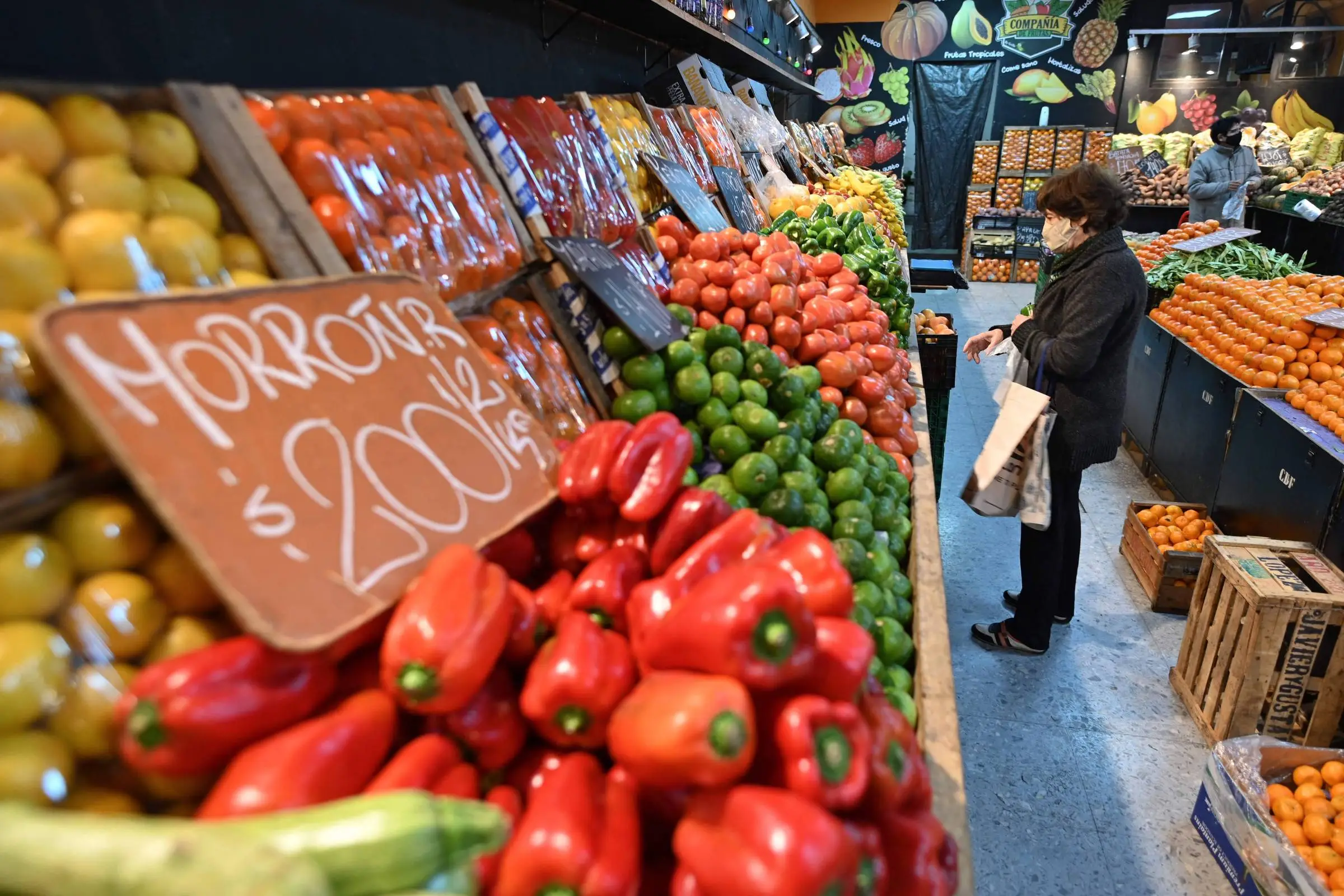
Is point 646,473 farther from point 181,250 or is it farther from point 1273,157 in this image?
point 1273,157

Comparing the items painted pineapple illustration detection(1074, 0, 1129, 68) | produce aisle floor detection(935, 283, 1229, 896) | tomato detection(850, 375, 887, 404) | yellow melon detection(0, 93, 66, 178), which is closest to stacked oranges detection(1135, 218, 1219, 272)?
produce aisle floor detection(935, 283, 1229, 896)

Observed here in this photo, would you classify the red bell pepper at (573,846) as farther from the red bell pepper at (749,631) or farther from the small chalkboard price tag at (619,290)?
the small chalkboard price tag at (619,290)

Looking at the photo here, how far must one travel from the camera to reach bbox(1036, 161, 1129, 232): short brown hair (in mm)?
2893

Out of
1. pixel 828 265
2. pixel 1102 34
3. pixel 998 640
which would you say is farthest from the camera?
pixel 1102 34

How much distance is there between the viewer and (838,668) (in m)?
0.94

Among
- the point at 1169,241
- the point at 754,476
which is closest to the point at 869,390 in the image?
the point at 754,476

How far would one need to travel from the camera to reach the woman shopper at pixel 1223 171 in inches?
304

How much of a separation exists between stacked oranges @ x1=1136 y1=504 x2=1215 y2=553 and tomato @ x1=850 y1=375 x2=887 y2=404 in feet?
6.31

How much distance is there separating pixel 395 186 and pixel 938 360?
10.7 feet

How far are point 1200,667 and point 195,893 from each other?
342 cm

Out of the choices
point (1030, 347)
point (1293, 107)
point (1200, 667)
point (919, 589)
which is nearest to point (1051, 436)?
point (1030, 347)

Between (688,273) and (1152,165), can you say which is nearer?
(688,273)

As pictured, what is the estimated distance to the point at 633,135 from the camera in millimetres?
3141

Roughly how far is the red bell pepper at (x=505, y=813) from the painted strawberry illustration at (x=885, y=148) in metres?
14.5
